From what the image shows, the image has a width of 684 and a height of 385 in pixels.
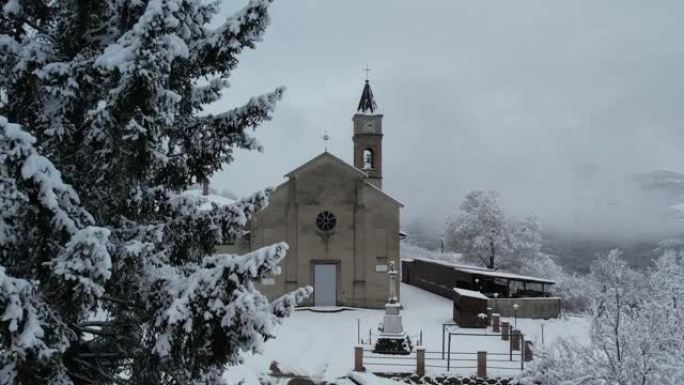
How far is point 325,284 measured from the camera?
28406 millimetres

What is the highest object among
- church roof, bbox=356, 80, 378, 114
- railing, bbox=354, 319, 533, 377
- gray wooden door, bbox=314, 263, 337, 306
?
church roof, bbox=356, 80, 378, 114

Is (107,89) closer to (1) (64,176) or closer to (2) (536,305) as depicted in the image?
(1) (64,176)

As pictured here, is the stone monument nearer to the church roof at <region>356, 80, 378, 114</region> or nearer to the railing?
the railing

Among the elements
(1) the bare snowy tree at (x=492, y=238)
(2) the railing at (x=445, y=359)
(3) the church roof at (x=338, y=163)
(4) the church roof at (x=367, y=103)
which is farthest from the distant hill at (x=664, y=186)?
(2) the railing at (x=445, y=359)

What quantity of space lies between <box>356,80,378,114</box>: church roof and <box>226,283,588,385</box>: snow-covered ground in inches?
471

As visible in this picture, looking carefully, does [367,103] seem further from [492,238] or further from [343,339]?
[492,238]

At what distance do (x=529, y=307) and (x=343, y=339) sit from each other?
37.2 feet

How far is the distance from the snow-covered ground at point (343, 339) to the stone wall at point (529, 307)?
66cm

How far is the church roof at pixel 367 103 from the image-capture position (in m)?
35.1

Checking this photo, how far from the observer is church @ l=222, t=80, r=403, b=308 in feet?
92.7

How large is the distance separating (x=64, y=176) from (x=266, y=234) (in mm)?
22483

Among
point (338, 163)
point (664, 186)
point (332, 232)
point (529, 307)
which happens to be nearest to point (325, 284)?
point (332, 232)

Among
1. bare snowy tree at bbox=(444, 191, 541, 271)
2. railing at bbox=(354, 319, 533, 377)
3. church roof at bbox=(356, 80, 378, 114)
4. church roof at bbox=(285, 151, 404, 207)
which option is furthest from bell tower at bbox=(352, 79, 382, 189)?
bare snowy tree at bbox=(444, 191, 541, 271)

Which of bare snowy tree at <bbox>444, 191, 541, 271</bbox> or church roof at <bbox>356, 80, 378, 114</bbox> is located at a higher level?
church roof at <bbox>356, 80, 378, 114</bbox>
